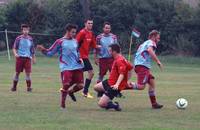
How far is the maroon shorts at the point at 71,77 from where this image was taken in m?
16.1

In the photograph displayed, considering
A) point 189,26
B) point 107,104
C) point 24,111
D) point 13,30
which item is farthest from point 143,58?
point 13,30

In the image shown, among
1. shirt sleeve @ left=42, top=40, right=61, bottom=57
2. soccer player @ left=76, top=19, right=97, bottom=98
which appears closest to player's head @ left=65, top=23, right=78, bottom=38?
shirt sleeve @ left=42, top=40, right=61, bottom=57

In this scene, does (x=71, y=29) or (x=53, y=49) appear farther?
(x=53, y=49)

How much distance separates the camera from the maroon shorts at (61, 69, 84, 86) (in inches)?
635

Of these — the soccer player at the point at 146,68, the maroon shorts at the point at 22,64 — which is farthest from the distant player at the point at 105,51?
the soccer player at the point at 146,68

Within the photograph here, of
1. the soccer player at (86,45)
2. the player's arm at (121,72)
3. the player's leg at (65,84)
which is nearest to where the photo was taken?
the player's arm at (121,72)

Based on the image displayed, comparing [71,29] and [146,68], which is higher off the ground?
[71,29]

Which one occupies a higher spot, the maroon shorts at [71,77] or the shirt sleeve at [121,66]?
the shirt sleeve at [121,66]

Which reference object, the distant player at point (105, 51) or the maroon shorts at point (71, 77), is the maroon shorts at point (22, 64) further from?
the maroon shorts at point (71, 77)

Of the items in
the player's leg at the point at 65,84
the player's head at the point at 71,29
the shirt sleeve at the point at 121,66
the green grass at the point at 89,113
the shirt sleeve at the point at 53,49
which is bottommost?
the green grass at the point at 89,113

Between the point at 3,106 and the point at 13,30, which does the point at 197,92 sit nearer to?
the point at 3,106

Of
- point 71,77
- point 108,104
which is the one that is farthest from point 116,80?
point 71,77

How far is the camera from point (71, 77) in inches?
644

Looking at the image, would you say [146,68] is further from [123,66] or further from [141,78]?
[123,66]
